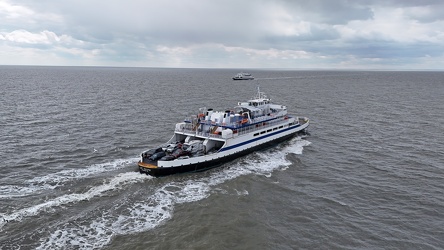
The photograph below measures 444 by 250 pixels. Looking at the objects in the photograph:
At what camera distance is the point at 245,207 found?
31359mm

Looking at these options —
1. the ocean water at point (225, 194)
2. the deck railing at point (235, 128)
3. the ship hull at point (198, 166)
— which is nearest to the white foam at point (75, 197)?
the ocean water at point (225, 194)

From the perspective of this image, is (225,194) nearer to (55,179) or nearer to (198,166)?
(198,166)

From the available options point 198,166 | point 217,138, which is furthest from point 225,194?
point 217,138

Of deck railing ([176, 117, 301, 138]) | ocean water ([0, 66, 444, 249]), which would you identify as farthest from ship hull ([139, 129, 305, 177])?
deck railing ([176, 117, 301, 138])

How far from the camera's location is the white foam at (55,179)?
32.6 metres

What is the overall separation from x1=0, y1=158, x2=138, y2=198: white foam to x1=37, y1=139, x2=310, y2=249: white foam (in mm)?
9086

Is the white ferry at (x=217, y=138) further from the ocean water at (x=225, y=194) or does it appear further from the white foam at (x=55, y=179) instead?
the white foam at (x=55, y=179)

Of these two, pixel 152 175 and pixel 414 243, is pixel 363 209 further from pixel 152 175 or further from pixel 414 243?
pixel 152 175

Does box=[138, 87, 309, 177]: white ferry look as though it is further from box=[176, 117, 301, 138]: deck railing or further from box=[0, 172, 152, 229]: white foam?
box=[0, 172, 152, 229]: white foam

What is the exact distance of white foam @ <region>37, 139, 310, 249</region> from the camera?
24906 millimetres

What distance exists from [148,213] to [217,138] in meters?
17.8

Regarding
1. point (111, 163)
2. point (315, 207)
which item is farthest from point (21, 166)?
point (315, 207)

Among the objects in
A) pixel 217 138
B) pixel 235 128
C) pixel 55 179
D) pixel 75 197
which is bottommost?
pixel 75 197

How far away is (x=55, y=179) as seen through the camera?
117 feet
